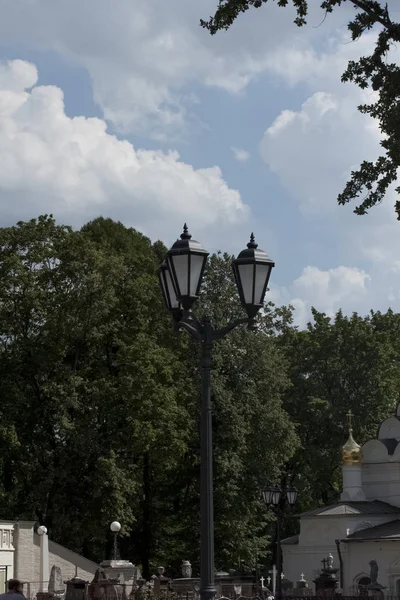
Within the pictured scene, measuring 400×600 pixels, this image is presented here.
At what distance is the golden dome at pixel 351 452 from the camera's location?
53125 mm

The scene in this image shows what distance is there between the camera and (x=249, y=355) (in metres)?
48.0

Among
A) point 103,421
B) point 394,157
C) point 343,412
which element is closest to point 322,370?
point 343,412

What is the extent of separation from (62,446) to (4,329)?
5127 millimetres

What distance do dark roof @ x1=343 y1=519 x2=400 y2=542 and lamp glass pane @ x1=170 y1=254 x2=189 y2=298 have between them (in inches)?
1454

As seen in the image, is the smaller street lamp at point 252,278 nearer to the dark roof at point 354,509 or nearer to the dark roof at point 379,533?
the dark roof at point 379,533

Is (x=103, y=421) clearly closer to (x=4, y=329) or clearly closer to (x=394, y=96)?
(x=4, y=329)

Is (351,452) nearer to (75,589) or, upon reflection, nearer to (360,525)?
(360,525)

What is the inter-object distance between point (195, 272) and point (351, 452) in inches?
1663

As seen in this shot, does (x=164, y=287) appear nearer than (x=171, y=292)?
No

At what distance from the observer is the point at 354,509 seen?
51031 millimetres

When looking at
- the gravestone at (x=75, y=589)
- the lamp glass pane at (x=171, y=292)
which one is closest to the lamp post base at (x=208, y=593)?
the lamp glass pane at (x=171, y=292)

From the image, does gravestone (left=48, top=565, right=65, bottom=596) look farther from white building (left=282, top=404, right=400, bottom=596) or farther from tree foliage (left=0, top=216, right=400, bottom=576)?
white building (left=282, top=404, right=400, bottom=596)

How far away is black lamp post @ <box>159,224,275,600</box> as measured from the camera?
12.0 meters

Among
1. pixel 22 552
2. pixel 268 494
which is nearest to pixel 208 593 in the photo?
pixel 268 494
